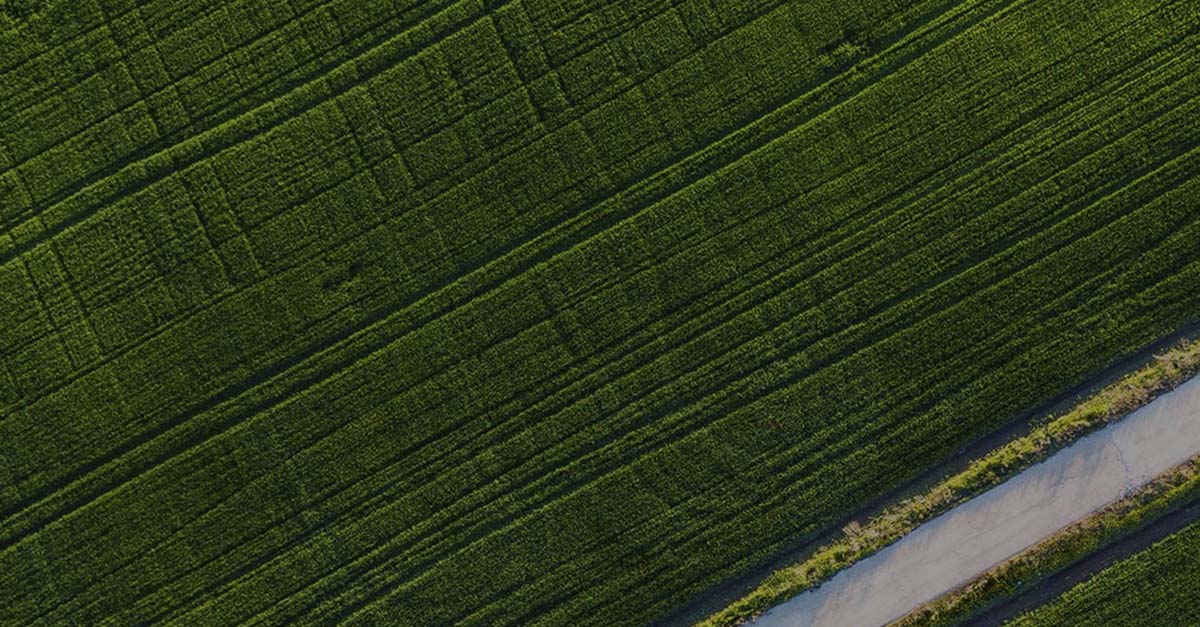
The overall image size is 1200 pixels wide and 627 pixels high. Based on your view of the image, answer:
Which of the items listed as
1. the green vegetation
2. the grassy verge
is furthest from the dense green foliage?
the grassy verge

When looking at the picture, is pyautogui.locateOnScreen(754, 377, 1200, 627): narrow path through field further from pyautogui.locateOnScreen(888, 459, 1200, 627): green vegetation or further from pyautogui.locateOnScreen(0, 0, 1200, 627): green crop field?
pyautogui.locateOnScreen(0, 0, 1200, 627): green crop field

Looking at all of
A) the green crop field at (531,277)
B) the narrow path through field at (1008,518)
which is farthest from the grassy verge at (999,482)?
the green crop field at (531,277)

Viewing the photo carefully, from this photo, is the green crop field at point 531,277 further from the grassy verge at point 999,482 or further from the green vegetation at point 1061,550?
the green vegetation at point 1061,550

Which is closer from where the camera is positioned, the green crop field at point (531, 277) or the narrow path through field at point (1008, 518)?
the narrow path through field at point (1008, 518)

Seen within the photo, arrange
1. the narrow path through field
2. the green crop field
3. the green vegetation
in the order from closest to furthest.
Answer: the green vegetation, the narrow path through field, the green crop field

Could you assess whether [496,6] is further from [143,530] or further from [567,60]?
[143,530]

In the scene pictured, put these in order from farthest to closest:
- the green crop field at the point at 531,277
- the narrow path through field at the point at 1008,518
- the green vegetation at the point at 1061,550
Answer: the green crop field at the point at 531,277
the narrow path through field at the point at 1008,518
the green vegetation at the point at 1061,550

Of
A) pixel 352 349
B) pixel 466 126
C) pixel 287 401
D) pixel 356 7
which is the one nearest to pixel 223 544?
pixel 287 401
